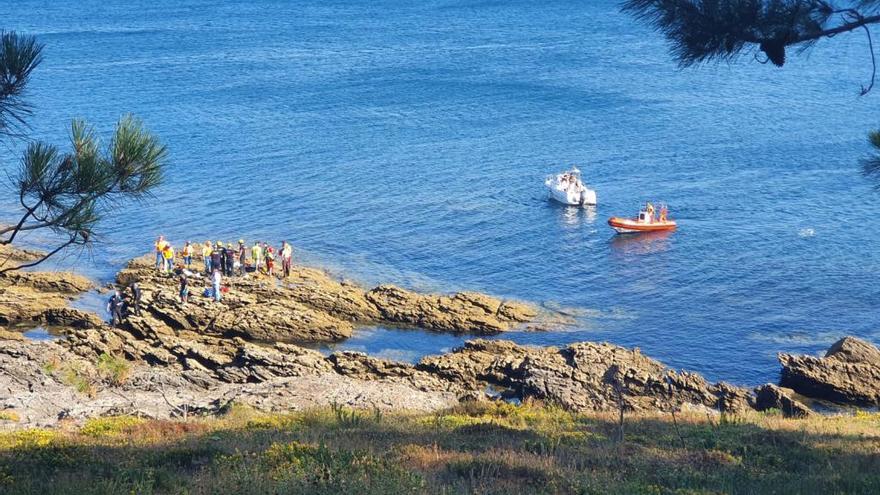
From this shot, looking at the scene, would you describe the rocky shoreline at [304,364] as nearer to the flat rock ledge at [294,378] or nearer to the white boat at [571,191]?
the flat rock ledge at [294,378]

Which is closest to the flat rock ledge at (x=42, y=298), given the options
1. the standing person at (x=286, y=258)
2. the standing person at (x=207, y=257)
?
the standing person at (x=207, y=257)

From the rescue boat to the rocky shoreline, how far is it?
11134 mm

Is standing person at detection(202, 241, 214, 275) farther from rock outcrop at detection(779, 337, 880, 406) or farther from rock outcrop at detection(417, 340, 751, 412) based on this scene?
rock outcrop at detection(779, 337, 880, 406)

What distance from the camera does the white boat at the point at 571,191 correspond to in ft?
169

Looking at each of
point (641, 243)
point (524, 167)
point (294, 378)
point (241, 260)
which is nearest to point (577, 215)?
point (641, 243)

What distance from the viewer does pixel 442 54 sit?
302 feet

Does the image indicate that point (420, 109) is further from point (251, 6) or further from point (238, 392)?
point (251, 6)

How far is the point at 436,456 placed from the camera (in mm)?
13844

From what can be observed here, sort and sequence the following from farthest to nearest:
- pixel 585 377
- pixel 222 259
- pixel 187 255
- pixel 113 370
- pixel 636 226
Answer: pixel 636 226 < pixel 187 255 < pixel 222 259 < pixel 585 377 < pixel 113 370

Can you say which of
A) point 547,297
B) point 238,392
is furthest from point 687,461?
point 547,297

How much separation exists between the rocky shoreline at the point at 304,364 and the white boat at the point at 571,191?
1449 cm

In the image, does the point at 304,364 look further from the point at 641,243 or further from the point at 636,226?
the point at 636,226

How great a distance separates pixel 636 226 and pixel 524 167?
13.1 metres

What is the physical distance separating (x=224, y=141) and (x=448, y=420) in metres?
49.0
